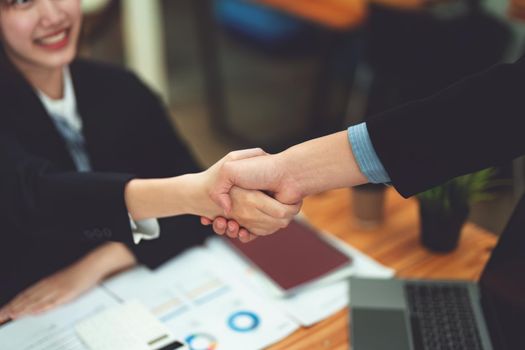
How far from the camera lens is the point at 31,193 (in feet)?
3.76

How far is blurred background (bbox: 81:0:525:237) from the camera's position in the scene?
2455 mm

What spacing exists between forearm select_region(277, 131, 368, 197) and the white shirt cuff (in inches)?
11.6

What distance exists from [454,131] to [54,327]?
79cm

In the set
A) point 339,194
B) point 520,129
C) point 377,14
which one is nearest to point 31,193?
point 339,194

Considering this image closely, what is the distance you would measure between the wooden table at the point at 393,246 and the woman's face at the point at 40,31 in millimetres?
722

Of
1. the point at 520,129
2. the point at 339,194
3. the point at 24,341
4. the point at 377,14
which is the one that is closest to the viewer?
the point at 520,129

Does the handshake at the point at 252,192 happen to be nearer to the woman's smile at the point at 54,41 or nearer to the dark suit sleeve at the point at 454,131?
the dark suit sleeve at the point at 454,131

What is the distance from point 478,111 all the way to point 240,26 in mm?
2264

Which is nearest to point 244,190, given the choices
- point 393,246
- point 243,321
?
point 243,321

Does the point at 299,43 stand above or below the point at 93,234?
below

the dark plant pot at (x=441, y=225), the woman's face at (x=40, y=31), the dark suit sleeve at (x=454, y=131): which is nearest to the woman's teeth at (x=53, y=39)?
A: the woman's face at (x=40, y=31)

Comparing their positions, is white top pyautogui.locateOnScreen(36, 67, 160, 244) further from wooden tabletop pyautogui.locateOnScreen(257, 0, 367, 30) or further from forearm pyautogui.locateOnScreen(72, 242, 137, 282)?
wooden tabletop pyautogui.locateOnScreen(257, 0, 367, 30)

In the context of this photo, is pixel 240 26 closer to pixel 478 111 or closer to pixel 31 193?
pixel 31 193

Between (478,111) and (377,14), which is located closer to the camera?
(478,111)
